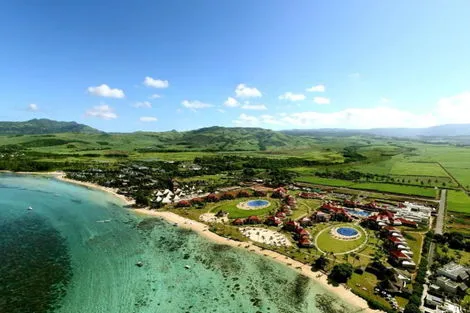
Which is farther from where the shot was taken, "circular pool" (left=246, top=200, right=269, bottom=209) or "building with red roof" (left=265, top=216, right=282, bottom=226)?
"circular pool" (left=246, top=200, right=269, bottom=209)

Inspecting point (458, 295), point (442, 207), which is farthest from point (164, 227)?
point (442, 207)

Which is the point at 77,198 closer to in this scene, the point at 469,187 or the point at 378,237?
the point at 378,237

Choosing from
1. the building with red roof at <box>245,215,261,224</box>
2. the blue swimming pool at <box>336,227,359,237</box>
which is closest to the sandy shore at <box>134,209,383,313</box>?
the building with red roof at <box>245,215,261,224</box>

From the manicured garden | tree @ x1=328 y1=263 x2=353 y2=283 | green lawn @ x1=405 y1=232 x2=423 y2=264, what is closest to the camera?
tree @ x1=328 y1=263 x2=353 y2=283

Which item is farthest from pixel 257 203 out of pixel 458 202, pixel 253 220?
pixel 458 202

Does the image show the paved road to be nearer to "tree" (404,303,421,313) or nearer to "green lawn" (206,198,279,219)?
"tree" (404,303,421,313)

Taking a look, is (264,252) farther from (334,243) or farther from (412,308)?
(412,308)

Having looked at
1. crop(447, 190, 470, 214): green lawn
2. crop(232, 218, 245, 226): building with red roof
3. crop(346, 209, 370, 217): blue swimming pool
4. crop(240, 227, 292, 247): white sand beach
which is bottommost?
crop(447, 190, 470, 214): green lawn
